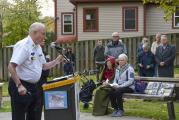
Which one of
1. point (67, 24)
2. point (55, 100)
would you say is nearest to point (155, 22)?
point (67, 24)

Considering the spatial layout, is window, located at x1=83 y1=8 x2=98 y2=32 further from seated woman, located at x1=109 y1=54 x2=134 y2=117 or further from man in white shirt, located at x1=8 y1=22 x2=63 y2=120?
man in white shirt, located at x1=8 y1=22 x2=63 y2=120

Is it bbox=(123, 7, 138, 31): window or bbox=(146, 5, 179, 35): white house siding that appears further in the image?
bbox=(123, 7, 138, 31): window

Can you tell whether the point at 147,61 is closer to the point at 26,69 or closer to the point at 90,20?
the point at 26,69

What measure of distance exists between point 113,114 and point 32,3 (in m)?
33.2

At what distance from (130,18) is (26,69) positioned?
27627 mm

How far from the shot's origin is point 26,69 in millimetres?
8312

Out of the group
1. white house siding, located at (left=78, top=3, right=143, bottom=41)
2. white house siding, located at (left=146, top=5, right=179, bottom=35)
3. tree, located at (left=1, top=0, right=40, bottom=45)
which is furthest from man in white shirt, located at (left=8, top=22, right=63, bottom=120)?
tree, located at (left=1, top=0, right=40, bottom=45)

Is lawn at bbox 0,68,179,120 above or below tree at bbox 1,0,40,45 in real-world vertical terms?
below

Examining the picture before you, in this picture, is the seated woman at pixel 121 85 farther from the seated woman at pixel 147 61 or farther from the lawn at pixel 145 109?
the seated woman at pixel 147 61

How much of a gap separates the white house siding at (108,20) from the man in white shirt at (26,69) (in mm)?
26958

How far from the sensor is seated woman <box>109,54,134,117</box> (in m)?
12.4

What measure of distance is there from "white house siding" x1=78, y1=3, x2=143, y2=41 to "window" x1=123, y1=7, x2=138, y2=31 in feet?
0.72

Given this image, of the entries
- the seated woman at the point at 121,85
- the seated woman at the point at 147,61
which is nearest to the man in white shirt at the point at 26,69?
the seated woman at the point at 121,85

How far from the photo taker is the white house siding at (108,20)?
35281mm
